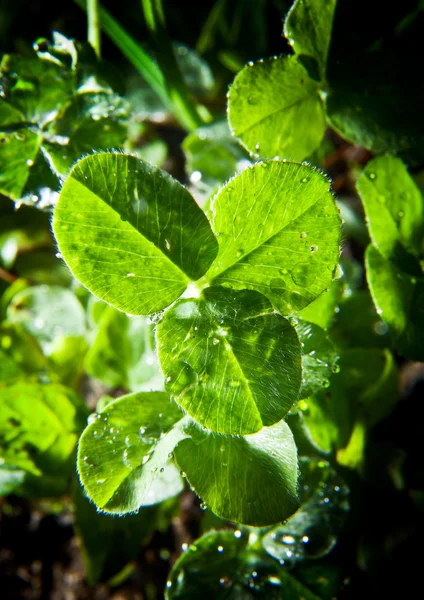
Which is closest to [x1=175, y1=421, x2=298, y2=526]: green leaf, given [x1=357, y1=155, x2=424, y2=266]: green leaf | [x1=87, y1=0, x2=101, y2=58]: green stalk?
[x1=357, y1=155, x2=424, y2=266]: green leaf

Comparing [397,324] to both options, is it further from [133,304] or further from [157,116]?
[157,116]

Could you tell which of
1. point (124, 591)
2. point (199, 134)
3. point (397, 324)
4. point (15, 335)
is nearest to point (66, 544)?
point (124, 591)

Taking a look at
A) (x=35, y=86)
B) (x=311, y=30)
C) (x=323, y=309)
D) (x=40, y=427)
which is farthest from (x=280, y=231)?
(x=40, y=427)

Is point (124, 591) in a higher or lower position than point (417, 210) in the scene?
lower

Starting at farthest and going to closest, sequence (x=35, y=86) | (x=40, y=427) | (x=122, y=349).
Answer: (x=122, y=349) < (x=40, y=427) < (x=35, y=86)

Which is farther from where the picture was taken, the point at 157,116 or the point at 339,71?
the point at 157,116

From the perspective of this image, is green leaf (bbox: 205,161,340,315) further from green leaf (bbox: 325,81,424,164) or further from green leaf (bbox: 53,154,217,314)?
green leaf (bbox: 325,81,424,164)

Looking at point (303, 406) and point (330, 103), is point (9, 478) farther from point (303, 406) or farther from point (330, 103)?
point (330, 103)

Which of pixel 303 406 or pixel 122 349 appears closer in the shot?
pixel 303 406
